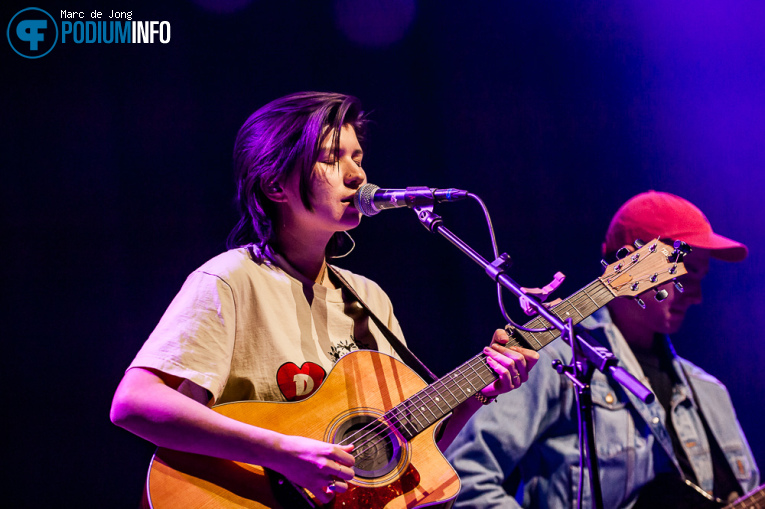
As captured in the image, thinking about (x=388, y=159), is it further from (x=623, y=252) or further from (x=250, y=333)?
(x=250, y=333)

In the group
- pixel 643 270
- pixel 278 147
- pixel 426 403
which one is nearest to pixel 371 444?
pixel 426 403

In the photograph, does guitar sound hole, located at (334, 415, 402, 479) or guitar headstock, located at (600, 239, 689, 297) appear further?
guitar headstock, located at (600, 239, 689, 297)

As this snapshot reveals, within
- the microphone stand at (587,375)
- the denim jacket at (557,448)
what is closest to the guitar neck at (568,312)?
the denim jacket at (557,448)

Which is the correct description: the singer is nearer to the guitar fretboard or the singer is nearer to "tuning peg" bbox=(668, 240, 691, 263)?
the guitar fretboard

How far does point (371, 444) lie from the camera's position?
1.84m

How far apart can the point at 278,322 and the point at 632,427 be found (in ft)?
5.34

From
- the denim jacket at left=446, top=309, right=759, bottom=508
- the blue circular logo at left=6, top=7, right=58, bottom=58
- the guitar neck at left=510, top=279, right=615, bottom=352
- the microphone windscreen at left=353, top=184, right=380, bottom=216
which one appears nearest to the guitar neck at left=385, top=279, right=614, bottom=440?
the guitar neck at left=510, top=279, right=615, bottom=352

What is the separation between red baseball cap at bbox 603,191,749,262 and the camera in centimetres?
284

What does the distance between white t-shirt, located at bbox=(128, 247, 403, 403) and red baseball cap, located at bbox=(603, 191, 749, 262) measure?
4.95 feet

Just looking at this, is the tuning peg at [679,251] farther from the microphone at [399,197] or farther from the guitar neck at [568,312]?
the microphone at [399,197]

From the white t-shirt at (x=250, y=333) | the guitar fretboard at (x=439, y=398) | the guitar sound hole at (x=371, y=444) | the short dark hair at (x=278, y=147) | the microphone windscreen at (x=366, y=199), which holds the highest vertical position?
the short dark hair at (x=278, y=147)

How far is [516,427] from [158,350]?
1.46m

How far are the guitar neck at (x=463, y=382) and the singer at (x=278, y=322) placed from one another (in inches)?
2.4

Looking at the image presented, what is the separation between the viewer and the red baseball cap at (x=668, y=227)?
2838mm
